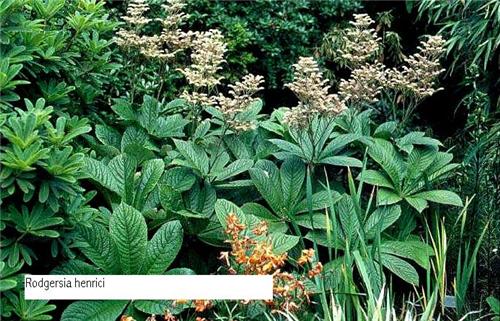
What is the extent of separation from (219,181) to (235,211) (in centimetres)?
31

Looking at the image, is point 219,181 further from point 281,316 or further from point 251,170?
point 281,316

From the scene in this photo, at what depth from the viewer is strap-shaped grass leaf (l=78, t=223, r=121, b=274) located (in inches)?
115

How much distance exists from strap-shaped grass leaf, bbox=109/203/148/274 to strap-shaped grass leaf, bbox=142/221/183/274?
0.12 feet

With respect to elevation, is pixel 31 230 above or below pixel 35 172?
below

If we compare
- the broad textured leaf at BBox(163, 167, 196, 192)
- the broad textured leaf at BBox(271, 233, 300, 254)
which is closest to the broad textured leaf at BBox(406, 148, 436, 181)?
the broad textured leaf at BBox(271, 233, 300, 254)

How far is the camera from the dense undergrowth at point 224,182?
2.70 metres

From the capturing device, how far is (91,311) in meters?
2.84

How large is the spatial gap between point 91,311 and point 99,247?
25cm

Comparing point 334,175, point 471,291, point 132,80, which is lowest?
point 471,291

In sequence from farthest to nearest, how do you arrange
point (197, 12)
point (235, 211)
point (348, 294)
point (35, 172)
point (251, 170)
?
1. point (197, 12)
2. point (251, 170)
3. point (235, 211)
4. point (348, 294)
5. point (35, 172)

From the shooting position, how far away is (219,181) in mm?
3348

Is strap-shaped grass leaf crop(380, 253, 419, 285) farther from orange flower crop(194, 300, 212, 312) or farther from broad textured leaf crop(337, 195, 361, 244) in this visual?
orange flower crop(194, 300, 212, 312)

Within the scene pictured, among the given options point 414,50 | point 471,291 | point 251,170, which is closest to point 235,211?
point 251,170

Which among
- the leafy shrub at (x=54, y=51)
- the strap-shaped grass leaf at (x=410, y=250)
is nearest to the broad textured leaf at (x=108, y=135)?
the leafy shrub at (x=54, y=51)
